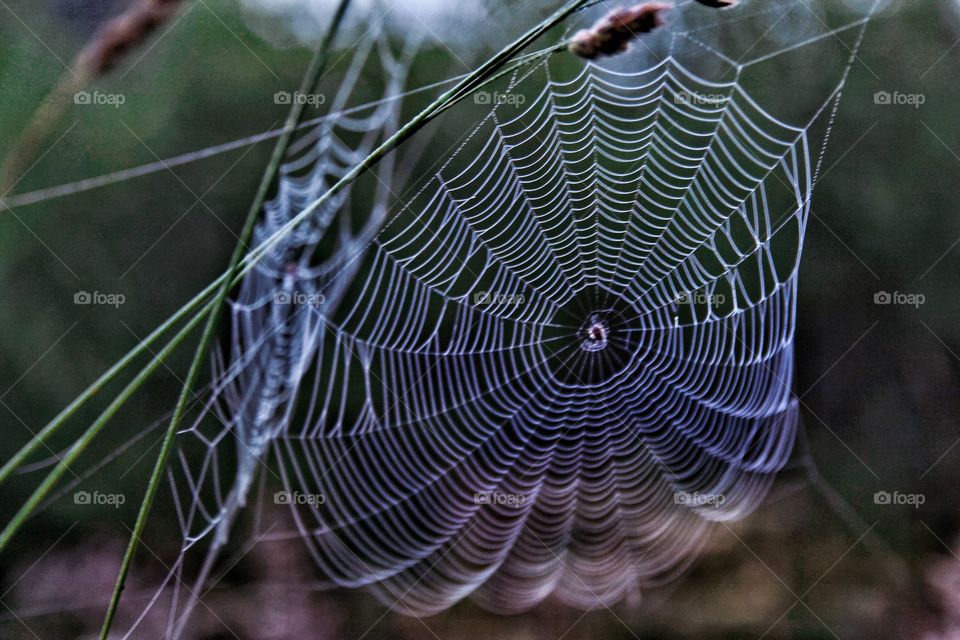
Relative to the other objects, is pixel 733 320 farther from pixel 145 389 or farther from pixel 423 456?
pixel 145 389

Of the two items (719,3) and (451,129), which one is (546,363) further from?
(719,3)

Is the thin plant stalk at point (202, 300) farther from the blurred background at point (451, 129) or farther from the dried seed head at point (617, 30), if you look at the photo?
the blurred background at point (451, 129)

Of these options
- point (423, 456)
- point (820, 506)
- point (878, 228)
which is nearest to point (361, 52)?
point (423, 456)

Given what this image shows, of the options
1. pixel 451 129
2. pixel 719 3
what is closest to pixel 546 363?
pixel 451 129

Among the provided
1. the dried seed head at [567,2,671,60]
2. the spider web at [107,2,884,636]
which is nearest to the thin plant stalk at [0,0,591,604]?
the dried seed head at [567,2,671,60]

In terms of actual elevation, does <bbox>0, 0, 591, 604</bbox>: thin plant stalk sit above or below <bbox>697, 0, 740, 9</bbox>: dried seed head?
below

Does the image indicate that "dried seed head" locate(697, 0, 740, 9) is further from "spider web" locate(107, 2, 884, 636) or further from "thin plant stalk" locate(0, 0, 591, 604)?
"spider web" locate(107, 2, 884, 636)
